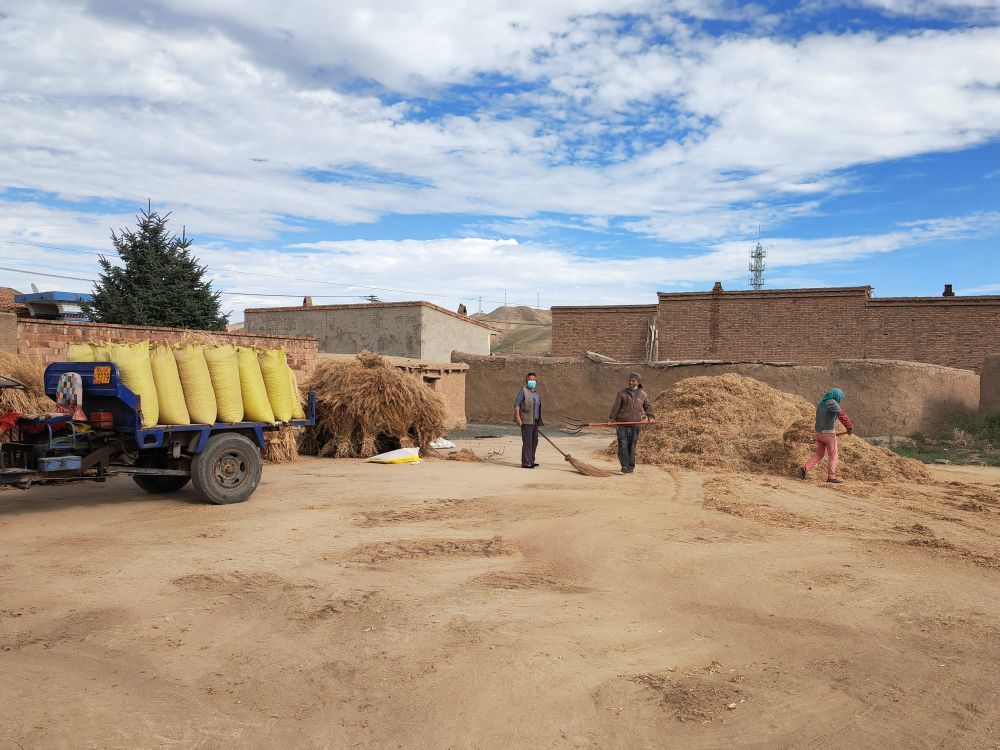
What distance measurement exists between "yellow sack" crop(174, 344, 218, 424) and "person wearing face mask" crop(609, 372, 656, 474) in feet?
21.0

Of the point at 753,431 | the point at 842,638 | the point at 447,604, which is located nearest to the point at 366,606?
the point at 447,604

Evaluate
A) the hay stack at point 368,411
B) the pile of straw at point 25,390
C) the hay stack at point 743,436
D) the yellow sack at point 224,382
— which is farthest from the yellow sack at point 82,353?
the hay stack at point 743,436

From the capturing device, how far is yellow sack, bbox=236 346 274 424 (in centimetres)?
961

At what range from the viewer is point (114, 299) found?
27406 millimetres

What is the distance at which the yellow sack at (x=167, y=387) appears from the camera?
28.7ft

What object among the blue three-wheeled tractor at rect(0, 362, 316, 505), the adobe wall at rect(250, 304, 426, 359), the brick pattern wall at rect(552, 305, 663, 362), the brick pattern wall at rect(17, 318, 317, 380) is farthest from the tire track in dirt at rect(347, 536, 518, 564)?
the adobe wall at rect(250, 304, 426, 359)

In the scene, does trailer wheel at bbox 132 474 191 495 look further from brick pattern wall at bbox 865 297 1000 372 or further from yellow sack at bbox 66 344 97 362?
brick pattern wall at bbox 865 297 1000 372

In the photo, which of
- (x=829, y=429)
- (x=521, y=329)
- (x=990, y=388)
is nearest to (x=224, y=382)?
(x=829, y=429)

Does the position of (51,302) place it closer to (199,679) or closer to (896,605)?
(199,679)

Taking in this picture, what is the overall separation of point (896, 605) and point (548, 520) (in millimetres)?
3732

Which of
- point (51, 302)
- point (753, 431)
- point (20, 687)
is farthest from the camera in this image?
Result: point (51, 302)

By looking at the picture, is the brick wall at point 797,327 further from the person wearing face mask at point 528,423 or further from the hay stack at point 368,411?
the person wearing face mask at point 528,423

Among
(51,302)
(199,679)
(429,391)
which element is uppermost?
(51,302)

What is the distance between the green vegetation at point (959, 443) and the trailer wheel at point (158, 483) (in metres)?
13.1
